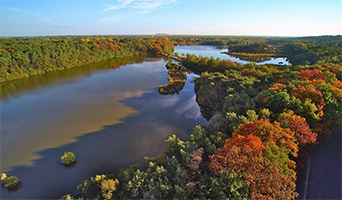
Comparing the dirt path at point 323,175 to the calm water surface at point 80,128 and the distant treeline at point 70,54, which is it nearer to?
the calm water surface at point 80,128

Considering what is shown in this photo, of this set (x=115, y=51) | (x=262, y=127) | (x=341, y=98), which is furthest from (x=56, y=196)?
(x=115, y=51)

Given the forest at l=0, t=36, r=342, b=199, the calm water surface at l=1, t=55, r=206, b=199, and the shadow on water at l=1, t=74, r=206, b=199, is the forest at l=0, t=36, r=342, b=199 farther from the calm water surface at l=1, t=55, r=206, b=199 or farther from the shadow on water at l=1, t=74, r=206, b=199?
the calm water surface at l=1, t=55, r=206, b=199

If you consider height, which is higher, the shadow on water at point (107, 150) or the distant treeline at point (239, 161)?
the distant treeline at point (239, 161)

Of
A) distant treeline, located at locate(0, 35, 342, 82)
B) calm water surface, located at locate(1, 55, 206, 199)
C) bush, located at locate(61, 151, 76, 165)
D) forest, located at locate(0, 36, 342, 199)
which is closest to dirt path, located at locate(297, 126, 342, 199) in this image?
forest, located at locate(0, 36, 342, 199)

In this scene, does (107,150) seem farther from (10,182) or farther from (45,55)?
(45,55)

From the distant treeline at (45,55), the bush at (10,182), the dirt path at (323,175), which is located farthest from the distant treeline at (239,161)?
the distant treeline at (45,55)

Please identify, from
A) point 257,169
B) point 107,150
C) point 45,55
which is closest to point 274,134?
point 257,169

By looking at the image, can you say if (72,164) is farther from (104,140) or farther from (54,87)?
(54,87)
